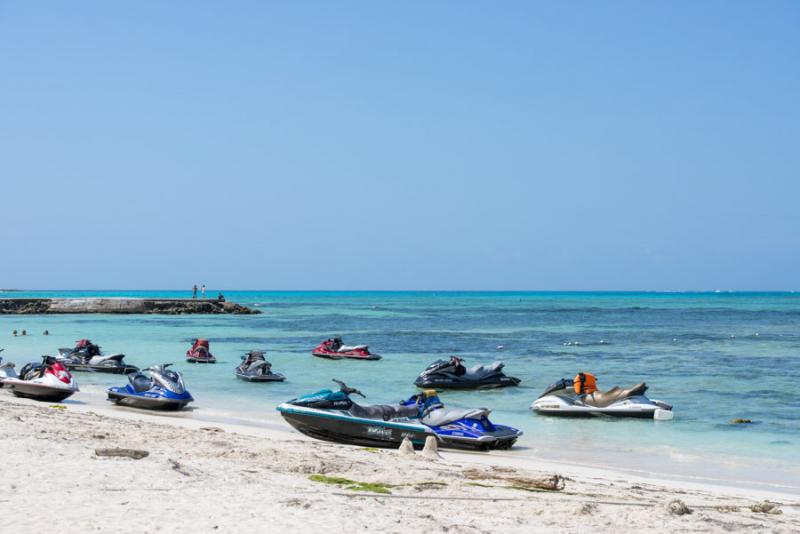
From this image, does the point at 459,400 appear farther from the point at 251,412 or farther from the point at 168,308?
the point at 168,308

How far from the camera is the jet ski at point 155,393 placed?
1689 cm

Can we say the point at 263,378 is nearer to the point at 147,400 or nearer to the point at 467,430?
the point at 147,400

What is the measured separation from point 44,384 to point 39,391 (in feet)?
0.74

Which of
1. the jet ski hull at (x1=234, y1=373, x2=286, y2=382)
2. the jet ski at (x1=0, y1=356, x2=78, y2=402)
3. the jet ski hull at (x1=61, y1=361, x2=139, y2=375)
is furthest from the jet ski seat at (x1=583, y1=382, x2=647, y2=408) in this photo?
the jet ski hull at (x1=61, y1=361, x2=139, y2=375)

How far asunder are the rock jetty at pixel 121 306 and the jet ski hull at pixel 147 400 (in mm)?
61630

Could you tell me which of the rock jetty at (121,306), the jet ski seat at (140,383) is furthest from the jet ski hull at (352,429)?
the rock jetty at (121,306)

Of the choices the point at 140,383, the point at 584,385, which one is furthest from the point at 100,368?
the point at 584,385

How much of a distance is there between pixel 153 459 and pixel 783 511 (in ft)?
22.1

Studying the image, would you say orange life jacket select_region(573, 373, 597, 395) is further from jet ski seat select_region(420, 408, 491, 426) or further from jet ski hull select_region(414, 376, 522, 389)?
jet ski seat select_region(420, 408, 491, 426)

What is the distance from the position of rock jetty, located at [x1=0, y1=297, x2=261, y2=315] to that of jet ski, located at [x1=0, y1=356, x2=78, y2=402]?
201 feet

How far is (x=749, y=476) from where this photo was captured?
38.0ft

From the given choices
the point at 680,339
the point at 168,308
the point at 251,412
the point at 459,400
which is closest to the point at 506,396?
the point at 459,400

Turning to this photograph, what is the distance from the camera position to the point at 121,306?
8062 cm

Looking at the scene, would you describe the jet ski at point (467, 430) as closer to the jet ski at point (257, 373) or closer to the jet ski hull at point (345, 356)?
the jet ski at point (257, 373)
